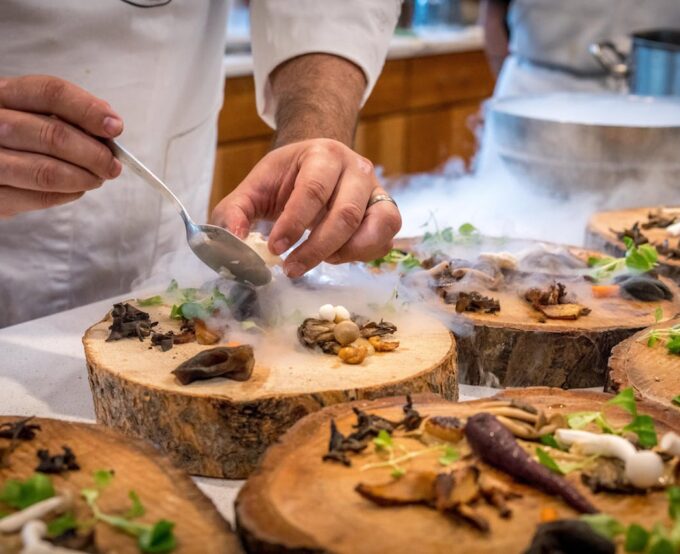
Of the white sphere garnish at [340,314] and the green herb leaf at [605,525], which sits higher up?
the green herb leaf at [605,525]

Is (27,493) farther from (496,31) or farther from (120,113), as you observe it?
(496,31)

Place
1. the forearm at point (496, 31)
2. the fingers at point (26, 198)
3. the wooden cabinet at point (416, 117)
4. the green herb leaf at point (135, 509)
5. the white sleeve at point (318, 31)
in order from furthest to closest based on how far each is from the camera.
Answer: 1. the wooden cabinet at point (416, 117)
2. the forearm at point (496, 31)
3. the white sleeve at point (318, 31)
4. the fingers at point (26, 198)
5. the green herb leaf at point (135, 509)

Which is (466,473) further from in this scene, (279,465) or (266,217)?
(266,217)

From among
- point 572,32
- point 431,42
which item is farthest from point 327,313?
point 431,42


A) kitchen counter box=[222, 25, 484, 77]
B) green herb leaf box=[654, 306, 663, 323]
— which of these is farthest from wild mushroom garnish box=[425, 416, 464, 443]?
kitchen counter box=[222, 25, 484, 77]

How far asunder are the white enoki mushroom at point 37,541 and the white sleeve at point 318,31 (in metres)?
1.53

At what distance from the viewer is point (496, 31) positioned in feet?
14.3

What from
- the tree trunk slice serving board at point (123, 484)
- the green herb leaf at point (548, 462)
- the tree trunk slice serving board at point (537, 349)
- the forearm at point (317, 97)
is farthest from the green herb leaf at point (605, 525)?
the forearm at point (317, 97)

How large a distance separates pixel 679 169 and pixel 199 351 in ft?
5.00

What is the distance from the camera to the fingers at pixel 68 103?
1.51 meters

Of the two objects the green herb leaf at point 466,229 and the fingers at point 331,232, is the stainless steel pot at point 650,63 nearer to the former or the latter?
the green herb leaf at point 466,229

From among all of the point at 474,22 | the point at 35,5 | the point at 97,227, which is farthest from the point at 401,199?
the point at 474,22

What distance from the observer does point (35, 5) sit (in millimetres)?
2039

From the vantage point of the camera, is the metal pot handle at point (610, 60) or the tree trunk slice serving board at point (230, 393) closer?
the tree trunk slice serving board at point (230, 393)
